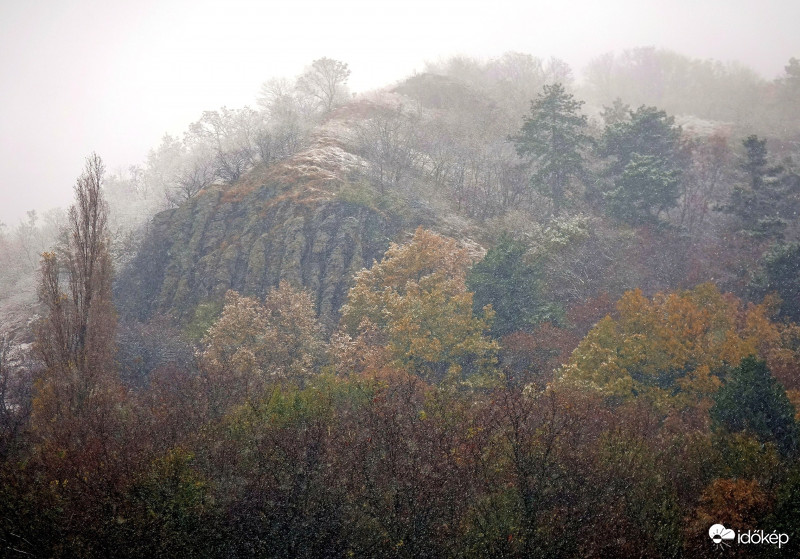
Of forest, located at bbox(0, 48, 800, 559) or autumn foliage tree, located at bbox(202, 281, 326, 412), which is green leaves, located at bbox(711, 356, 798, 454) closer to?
forest, located at bbox(0, 48, 800, 559)

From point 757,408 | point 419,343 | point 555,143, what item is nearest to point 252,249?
point 419,343

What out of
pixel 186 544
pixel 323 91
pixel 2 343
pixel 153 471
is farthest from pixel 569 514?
pixel 323 91

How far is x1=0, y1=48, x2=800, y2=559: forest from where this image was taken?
14234 mm

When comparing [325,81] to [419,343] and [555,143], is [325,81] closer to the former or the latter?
[555,143]

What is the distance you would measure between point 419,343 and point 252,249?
1909 cm

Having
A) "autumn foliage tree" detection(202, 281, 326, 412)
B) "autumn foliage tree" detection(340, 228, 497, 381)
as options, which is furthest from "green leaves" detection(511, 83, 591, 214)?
"autumn foliage tree" detection(202, 281, 326, 412)

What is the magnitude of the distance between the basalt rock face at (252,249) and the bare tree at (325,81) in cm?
2870

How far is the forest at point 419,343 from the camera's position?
1423 cm

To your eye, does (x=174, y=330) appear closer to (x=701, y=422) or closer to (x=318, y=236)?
(x=318, y=236)

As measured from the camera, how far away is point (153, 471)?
14.2 metres

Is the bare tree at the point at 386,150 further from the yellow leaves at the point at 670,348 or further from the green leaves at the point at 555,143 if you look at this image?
the yellow leaves at the point at 670,348

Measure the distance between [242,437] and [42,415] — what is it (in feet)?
35.5

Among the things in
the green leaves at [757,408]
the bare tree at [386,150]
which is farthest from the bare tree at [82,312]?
the green leaves at [757,408]

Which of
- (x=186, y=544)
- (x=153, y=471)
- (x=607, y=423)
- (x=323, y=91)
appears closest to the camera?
(x=186, y=544)
